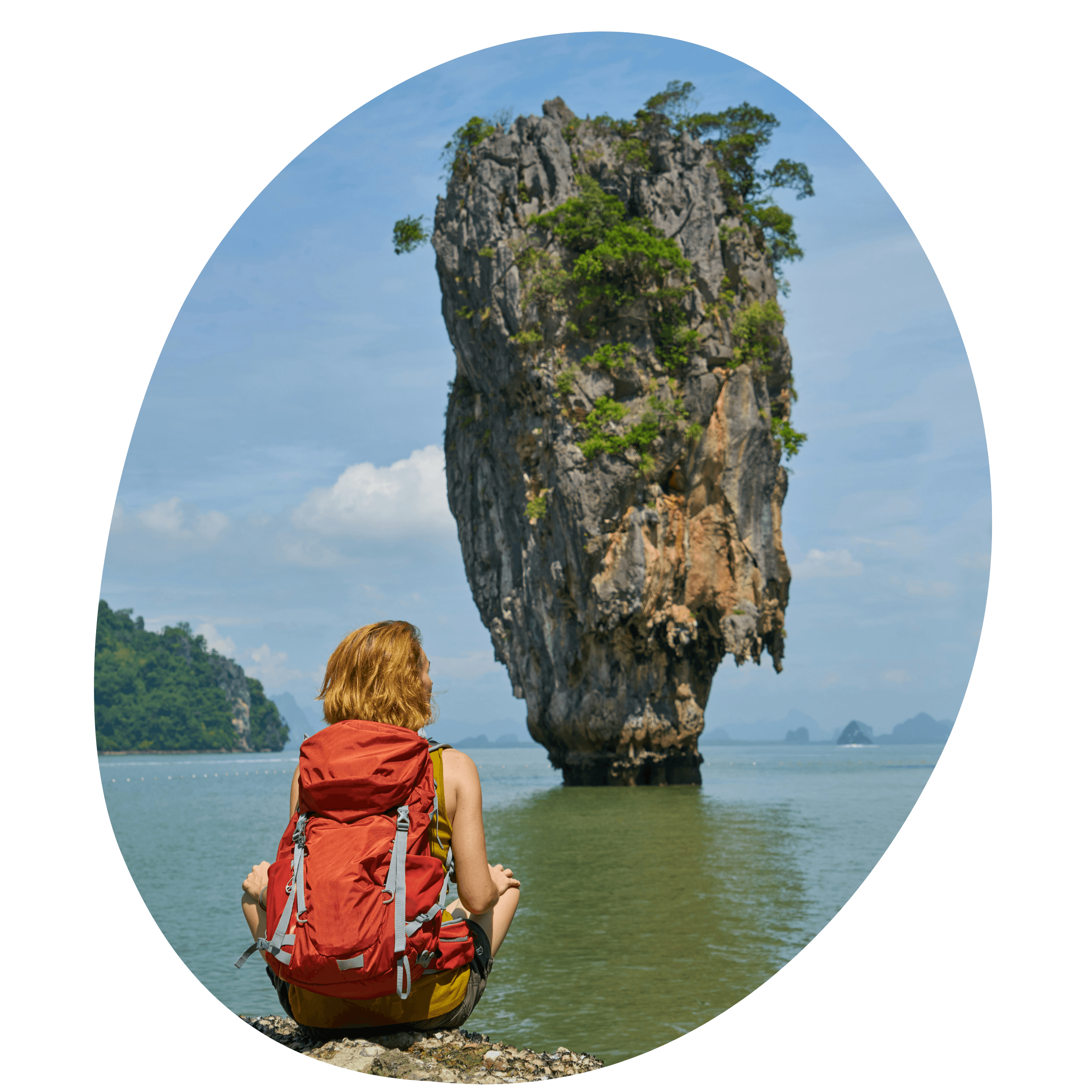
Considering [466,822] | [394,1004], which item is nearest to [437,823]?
[466,822]

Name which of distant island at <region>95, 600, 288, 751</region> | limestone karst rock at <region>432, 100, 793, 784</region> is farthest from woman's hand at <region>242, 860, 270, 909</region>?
distant island at <region>95, 600, 288, 751</region>

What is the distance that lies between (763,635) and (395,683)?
23418 mm

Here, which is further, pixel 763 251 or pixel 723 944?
pixel 763 251

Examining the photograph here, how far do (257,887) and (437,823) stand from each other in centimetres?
56

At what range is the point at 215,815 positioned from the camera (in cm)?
2470

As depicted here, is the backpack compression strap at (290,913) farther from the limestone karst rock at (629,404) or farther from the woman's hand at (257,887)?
the limestone karst rock at (629,404)

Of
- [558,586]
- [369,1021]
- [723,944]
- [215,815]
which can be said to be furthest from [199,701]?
[369,1021]

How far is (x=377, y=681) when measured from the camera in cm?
245

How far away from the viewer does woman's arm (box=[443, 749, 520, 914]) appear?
240 centimetres

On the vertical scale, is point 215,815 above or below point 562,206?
below

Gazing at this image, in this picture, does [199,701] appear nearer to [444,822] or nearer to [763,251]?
[763,251]

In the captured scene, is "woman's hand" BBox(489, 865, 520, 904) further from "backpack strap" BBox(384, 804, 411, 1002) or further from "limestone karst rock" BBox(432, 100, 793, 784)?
"limestone karst rock" BBox(432, 100, 793, 784)

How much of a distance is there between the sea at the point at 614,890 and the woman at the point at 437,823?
2.29m

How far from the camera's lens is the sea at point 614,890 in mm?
6559
